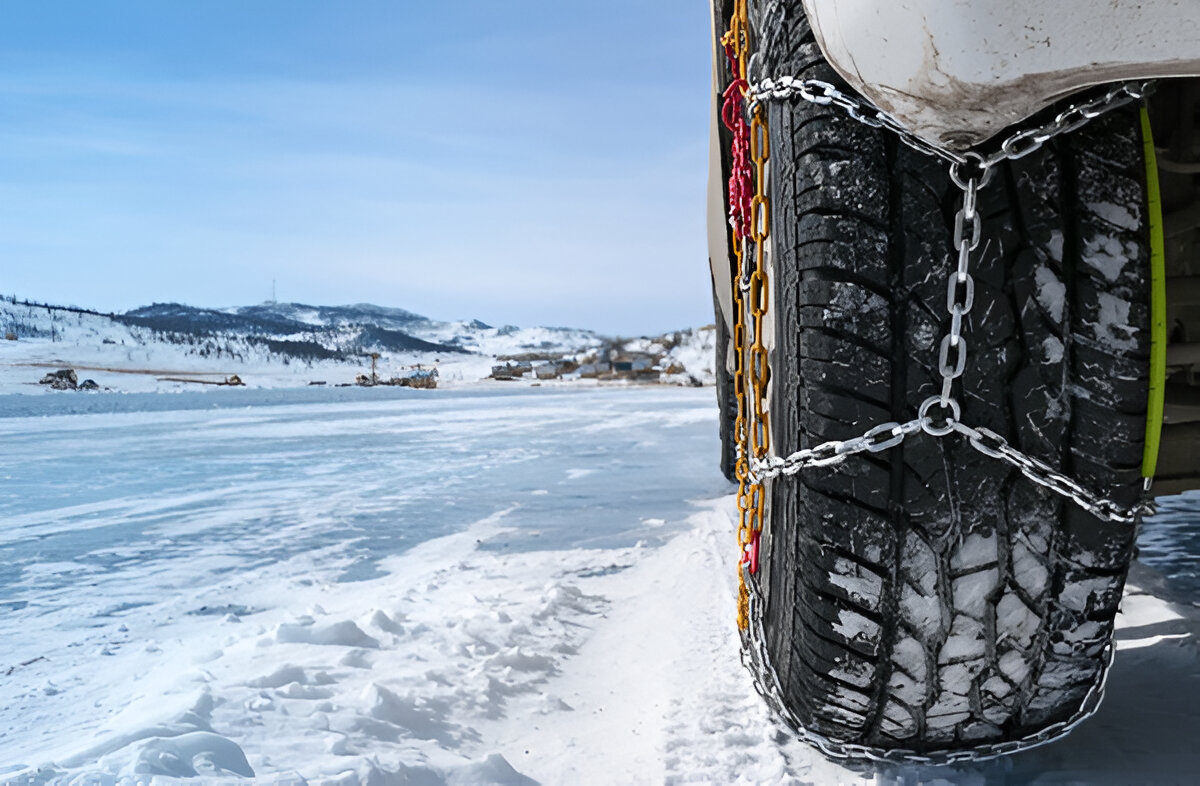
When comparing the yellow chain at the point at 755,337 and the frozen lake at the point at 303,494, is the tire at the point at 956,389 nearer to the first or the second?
the yellow chain at the point at 755,337

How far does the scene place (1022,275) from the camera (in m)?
0.98

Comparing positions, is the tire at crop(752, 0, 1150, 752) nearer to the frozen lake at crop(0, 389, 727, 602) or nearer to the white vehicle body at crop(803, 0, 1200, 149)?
the white vehicle body at crop(803, 0, 1200, 149)

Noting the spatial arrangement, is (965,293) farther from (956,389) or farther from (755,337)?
(755,337)

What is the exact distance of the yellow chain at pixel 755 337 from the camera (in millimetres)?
1226

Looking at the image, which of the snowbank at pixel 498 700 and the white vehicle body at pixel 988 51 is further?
the snowbank at pixel 498 700

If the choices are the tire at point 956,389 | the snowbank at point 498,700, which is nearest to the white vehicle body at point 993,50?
the tire at point 956,389

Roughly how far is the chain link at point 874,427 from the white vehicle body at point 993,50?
0.09m

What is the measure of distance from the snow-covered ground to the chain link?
104 mm

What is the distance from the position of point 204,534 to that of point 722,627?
94.0 inches

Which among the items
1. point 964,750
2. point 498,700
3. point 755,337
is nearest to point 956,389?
point 755,337

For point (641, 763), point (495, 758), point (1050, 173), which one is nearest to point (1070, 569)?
point (1050, 173)

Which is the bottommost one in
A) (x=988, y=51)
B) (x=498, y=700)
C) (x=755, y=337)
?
(x=498, y=700)

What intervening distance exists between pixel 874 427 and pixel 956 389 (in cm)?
12

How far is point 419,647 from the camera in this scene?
6.05 ft
